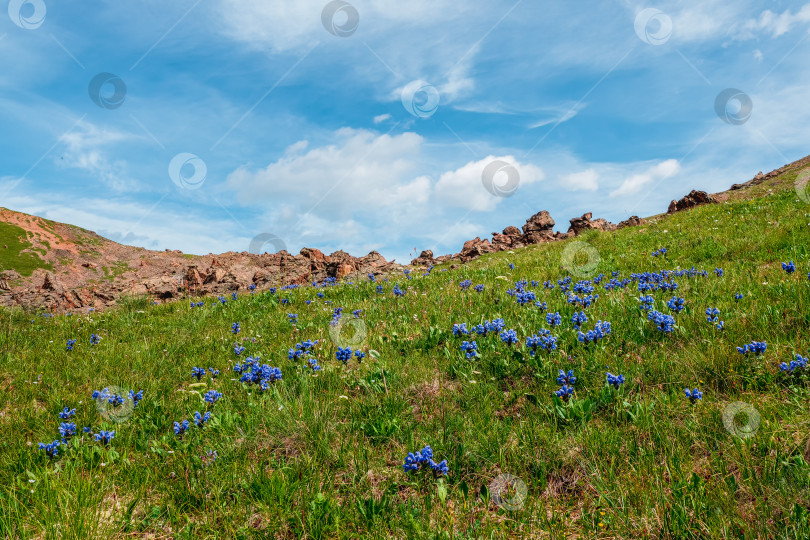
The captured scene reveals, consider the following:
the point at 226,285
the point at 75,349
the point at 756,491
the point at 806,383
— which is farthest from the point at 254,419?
the point at 226,285

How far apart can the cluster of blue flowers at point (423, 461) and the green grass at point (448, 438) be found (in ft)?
0.39

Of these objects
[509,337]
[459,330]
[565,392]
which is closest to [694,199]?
[459,330]

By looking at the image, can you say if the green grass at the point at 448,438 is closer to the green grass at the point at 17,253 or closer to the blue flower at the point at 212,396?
the blue flower at the point at 212,396

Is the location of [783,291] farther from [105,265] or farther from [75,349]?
[105,265]

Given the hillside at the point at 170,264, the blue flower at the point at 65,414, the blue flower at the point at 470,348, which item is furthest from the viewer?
the hillside at the point at 170,264

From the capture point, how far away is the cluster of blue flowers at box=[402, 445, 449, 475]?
3.55 metres

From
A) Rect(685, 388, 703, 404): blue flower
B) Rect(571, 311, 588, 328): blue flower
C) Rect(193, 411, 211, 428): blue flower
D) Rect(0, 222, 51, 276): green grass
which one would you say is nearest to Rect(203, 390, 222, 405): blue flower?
Rect(193, 411, 211, 428): blue flower

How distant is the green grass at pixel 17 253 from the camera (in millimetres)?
45719

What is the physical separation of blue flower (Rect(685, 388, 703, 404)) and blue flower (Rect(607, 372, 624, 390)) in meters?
0.54

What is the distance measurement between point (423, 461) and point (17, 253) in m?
61.4

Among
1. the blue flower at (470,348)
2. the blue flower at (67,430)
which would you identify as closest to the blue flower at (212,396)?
the blue flower at (67,430)

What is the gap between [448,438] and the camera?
398 cm

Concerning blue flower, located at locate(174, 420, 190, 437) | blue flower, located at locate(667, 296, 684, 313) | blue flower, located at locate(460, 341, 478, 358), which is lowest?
blue flower, located at locate(174, 420, 190, 437)

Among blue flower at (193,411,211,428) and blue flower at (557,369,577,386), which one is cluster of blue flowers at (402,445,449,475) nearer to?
blue flower at (557,369,577,386)
